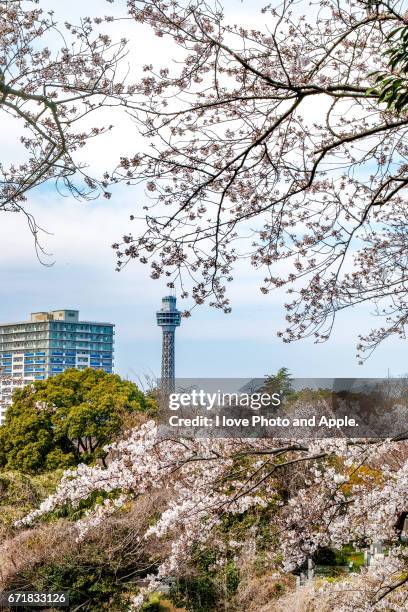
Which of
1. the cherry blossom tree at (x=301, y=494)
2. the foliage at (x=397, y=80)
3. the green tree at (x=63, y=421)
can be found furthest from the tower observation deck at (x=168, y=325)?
the foliage at (x=397, y=80)

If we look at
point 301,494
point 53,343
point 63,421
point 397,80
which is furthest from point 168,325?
point 397,80

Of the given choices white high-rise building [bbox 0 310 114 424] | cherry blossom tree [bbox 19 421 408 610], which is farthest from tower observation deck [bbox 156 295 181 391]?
cherry blossom tree [bbox 19 421 408 610]

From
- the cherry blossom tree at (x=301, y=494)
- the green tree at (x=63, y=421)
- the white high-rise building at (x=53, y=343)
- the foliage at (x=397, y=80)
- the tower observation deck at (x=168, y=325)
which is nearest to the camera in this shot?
the foliage at (x=397, y=80)

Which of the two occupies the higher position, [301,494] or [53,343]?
[53,343]

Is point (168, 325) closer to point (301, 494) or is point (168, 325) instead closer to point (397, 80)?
point (301, 494)

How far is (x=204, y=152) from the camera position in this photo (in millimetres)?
4148

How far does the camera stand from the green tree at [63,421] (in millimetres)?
20438

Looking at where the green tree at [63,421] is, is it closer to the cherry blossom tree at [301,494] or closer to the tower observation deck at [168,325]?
the cherry blossom tree at [301,494]

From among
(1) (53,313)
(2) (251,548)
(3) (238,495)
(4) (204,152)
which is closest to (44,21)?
(4) (204,152)

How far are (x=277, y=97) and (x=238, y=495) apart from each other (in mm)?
2145

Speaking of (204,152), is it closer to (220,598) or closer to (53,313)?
(220,598)

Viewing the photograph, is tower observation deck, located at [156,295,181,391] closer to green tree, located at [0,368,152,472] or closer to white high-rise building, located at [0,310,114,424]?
white high-rise building, located at [0,310,114,424]

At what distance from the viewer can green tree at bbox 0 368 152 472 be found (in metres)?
20.4

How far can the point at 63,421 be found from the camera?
21.1m
